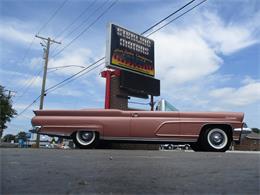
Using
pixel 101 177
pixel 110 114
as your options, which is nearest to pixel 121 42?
pixel 110 114

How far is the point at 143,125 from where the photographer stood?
10922 millimetres

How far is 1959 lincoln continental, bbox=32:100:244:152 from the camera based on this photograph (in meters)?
10.7

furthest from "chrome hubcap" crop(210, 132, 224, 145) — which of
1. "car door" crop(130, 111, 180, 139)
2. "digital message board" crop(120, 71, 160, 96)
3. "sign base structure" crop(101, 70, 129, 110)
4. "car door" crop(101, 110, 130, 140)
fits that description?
"digital message board" crop(120, 71, 160, 96)

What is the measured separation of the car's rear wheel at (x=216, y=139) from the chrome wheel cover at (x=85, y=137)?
3.09m

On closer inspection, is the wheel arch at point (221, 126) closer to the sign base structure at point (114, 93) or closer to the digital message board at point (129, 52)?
the sign base structure at point (114, 93)

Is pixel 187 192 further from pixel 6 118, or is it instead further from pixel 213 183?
pixel 6 118

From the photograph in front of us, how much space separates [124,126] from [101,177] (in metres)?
6.26

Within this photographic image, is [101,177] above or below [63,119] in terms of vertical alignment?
below

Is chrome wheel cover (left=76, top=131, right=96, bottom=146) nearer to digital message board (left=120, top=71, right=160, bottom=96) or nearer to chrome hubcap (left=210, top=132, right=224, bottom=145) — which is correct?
chrome hubcap (left=210, top=132, right=224, bottom=145)

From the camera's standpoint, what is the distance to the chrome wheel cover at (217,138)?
1060 cm

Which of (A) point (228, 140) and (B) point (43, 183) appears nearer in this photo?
(B) point (43, 183)

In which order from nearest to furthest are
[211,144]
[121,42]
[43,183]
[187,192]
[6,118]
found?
[187,192], [43,183], [211,144], [121,42], [6,118]

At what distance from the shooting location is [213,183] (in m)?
4.45

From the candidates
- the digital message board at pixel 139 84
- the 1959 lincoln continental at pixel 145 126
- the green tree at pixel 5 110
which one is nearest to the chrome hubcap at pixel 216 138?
the 1959 lincoln continental at pixel 145 126
